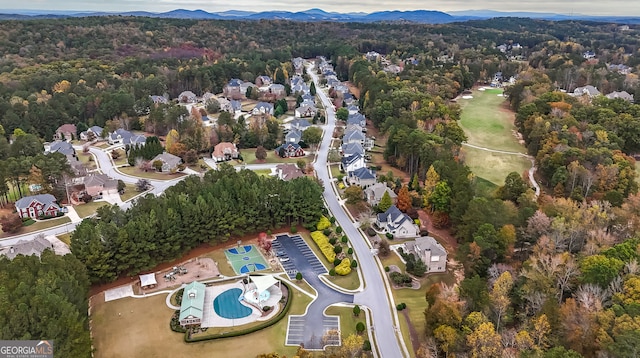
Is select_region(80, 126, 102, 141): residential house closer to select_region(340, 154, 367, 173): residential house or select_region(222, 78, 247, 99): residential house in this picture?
select_region(222, 78, 247, 99): residential house

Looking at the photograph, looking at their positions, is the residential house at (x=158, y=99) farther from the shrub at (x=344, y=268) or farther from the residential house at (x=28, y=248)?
the shrub at (x=344, y=268)

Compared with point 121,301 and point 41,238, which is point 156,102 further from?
point 121,301

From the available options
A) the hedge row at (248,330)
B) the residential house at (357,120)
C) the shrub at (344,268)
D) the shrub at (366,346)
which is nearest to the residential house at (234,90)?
the residential house at (357,120)

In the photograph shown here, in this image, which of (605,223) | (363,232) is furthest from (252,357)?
(605,223)

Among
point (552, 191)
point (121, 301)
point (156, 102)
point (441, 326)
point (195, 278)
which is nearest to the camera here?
point (441, 326)

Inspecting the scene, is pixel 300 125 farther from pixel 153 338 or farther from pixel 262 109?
pixel 153 338

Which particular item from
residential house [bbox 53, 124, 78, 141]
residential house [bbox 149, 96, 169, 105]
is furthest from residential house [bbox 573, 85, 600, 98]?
residential house [bbox 53, 124, 78, 141]
